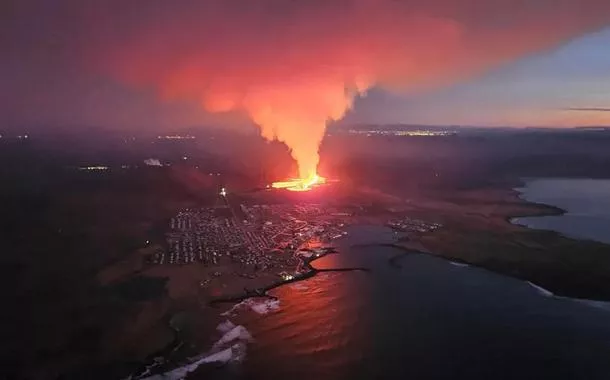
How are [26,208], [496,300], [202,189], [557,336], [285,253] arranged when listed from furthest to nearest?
[202,189], [26,208], [285,253], [496,300], [557,336]

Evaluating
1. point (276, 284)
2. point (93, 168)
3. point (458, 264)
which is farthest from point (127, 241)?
point (93, 168)

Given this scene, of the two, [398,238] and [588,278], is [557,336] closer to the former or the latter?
[588,278]

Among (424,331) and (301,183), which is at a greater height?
(301,183)

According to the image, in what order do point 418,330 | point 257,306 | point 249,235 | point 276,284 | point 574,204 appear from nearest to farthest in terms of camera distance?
point 418,330
point 257,306
point 276,284
point 249,235
point 574,204

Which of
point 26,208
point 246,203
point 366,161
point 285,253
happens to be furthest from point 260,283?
point 366,161

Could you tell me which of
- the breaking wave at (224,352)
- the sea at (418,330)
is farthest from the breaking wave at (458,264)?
the breaking wave at (224,352)

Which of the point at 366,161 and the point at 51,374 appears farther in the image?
the point at 366,161

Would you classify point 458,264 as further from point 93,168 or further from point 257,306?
point 93,168
